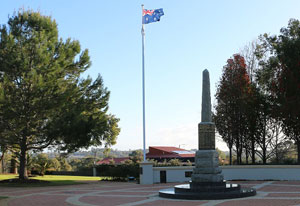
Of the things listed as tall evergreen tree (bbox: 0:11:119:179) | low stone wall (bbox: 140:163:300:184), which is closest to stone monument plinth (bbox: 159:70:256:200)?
low stone wall (bbox: 140:163:300:184)

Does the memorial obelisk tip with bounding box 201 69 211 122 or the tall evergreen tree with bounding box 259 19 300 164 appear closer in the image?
the memorial obelisk tip with bounding box 201 69 211 122

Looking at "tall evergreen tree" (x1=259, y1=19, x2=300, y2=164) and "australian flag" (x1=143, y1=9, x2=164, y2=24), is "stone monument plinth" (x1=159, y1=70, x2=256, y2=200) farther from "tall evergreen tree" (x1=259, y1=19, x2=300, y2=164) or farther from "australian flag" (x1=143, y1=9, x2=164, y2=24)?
"tall evergreen tree" (x1=259, y1=19, x2=300, y2=164)

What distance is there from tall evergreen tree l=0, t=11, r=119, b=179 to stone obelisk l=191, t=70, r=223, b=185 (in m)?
11.6

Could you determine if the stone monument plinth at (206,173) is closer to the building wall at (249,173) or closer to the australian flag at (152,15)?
the australian flag at (152,15)

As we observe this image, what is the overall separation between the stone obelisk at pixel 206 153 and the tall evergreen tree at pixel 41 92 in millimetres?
11602

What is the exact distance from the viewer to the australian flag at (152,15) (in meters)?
25.7

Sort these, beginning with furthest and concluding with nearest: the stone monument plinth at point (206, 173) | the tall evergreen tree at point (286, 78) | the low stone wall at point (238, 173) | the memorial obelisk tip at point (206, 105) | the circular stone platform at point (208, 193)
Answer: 1. the tall evergreen tree at point (286, 78)
2. the low stone wall at point (238, 173)
3. the memorial obelisk tip at point (206, 105)
4. the stone monument plinth at point (206, 173)
5. the circular stone platform at point (208, 193)

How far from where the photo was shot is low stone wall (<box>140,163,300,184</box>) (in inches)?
1017

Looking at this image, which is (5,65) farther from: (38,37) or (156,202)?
(156,202)

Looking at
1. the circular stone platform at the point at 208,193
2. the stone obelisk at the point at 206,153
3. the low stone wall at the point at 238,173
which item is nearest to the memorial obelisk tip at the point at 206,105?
the stone obelisk at the point at 206,153

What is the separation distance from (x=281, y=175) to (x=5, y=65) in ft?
71.7

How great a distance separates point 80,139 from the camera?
28.3 m

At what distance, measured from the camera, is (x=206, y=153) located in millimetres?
19125

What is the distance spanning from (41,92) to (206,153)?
46.5 ft
